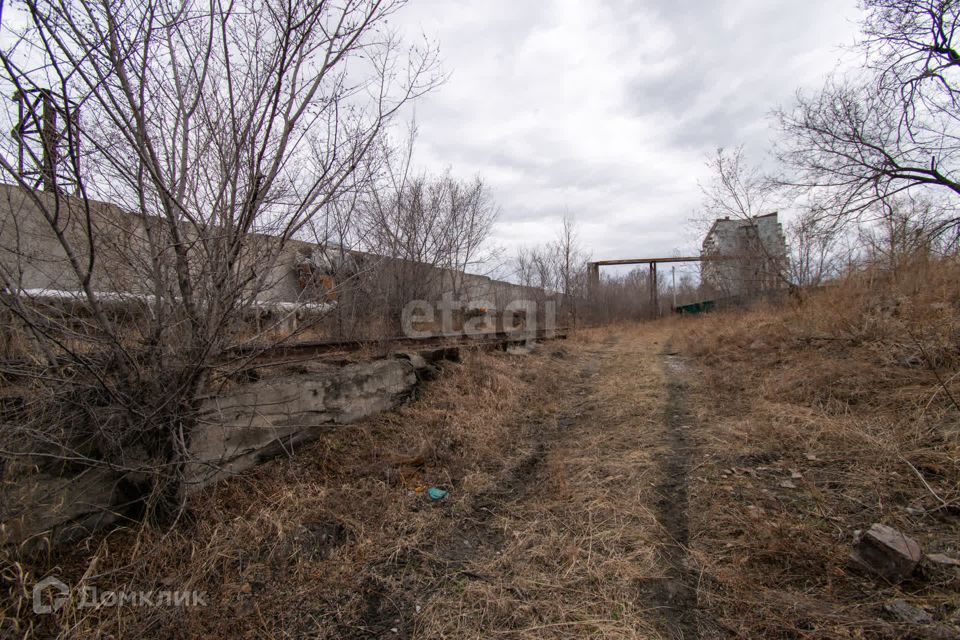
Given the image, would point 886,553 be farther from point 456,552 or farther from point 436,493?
point 436,493

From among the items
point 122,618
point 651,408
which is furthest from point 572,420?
point 122,618

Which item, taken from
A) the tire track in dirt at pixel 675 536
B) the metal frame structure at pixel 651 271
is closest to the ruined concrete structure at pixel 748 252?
the metal frame structure at pixel 651 271

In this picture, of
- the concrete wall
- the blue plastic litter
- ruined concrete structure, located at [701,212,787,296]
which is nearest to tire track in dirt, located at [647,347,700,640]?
the blue plastic litter

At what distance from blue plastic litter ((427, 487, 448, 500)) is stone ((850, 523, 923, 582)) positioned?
7.70 feet

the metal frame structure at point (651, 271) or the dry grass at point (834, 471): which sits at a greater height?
the metal frame structure at point (651, 271)

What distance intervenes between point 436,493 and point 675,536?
1632 mm

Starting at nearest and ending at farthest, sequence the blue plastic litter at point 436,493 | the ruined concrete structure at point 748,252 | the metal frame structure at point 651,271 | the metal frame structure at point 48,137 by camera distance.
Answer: the metal frame structure at point 48,137
the blue plastic litter at point 436,493
the ruined concrete structure at point 748,252
the metal frame structure at point 651,271

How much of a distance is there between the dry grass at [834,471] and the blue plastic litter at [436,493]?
1.70 meters

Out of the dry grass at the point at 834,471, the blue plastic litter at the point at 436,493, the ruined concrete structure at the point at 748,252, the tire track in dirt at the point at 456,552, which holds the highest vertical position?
the ruined concrete structure at the point at 748,252

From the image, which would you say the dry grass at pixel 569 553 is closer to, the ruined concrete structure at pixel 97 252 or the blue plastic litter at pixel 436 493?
the blue plastic litter at pixel 436 493

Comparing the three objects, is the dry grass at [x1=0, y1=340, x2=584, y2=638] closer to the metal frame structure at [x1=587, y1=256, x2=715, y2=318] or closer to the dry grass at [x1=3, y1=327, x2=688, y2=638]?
the dry grass at [x1=3, y1=327, x2=688, y2=638]

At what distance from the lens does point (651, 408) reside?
15.6 ft

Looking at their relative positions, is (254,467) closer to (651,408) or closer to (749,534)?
(749,534)

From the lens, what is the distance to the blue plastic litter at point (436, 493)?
9.36 feet
